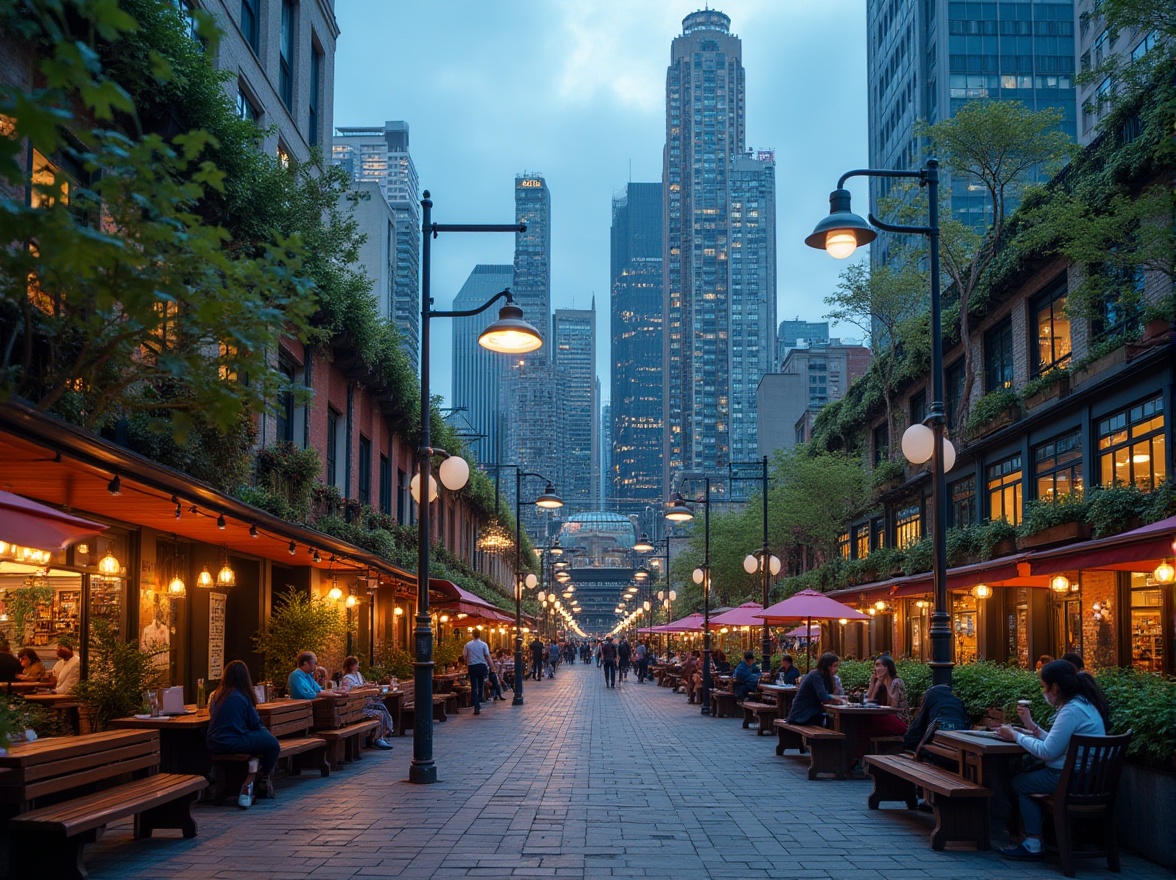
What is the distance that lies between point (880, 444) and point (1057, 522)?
22.8 metres

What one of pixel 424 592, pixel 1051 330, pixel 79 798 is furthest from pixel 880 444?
pixel 79 798

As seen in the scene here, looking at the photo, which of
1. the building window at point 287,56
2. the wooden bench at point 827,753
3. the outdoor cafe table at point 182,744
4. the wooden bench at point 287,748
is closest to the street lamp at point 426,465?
the wooden bench at point 287,748

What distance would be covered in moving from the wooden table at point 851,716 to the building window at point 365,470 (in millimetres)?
16465

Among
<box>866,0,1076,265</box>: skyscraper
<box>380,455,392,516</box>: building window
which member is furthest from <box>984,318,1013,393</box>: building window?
<box>866,0,1076,265</box>: skyscraper

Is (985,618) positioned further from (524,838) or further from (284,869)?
(284,869)

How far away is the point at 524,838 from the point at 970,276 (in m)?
26.2

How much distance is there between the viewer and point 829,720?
667 inches

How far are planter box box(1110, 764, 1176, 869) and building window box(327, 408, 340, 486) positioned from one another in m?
18.9

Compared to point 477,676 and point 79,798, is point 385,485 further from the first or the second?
point 79,798

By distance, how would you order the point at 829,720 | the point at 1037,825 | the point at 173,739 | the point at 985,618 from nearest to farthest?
1. the point at 1037,825
2. the point at 173,739
3. the point at 829,720
4. the point at 985,618

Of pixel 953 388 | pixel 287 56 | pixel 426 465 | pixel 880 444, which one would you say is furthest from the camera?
pixel 880 444

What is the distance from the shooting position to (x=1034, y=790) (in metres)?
9.39

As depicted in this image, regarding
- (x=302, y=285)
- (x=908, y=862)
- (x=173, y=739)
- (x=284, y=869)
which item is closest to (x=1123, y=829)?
(x=908, y=862)

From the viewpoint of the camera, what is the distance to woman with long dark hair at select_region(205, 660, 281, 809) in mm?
11867
